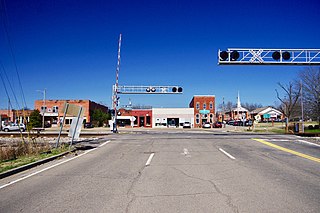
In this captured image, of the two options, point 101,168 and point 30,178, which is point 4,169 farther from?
point 101,168

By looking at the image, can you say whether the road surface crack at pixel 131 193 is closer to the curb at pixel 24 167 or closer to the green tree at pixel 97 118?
the curb at pixel 24 167

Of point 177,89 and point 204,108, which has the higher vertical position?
point 177,89

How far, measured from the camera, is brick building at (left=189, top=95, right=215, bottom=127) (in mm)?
73750

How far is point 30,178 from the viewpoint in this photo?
28.0ft

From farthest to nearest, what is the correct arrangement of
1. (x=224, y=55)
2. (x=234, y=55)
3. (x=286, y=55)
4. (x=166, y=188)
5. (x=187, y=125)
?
(x=187, y=125) < (x=286, y=55) < (x=234, y=55) < (x=224, y=55) < (x=166, y=188)

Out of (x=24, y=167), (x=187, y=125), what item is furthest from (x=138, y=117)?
(x=24, y=167)

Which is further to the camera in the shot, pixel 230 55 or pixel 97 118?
pixel 97 118

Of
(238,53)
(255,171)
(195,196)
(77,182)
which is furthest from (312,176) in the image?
(238,53)

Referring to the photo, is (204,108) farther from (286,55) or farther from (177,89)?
(286,55)

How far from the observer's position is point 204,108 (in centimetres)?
7394

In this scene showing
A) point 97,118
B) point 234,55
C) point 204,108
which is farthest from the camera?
point 97,118

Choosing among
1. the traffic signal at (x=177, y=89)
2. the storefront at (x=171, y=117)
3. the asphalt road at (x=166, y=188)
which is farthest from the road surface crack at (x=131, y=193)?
the storefront at (x=171, y=117)

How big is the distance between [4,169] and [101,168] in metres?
3.08

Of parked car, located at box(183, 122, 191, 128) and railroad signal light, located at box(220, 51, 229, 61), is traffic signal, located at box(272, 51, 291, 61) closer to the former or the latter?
railroad signal light, located at box(220, 51, 229, 61)
